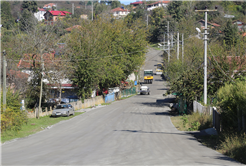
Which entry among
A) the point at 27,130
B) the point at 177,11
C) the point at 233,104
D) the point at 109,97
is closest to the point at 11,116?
the point at 27,130

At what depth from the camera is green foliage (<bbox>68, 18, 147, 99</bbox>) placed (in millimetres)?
42716

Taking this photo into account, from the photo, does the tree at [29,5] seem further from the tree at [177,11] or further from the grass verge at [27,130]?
the grass verge at [27,130]

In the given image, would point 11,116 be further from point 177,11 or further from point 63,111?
point 177,11

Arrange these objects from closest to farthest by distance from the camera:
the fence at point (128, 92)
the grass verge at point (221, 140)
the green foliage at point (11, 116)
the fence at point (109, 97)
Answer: the grass verge at point (221, 140) → the green foliage at point (11, 116) → the fence at point (109, 97) → the fence at point (128, 92)

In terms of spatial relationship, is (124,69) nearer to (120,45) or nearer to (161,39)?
(120,45)

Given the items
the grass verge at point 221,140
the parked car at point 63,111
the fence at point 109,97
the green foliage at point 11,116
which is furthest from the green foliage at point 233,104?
the fence at point 109,97

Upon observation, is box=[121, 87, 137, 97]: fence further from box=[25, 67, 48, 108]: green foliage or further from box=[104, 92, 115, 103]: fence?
box=[25, 67, 48, 108]: green foliage

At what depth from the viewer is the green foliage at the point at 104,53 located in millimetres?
42716

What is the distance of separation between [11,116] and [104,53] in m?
30.1

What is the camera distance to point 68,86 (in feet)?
165

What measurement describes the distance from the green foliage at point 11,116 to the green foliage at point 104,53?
746 inches

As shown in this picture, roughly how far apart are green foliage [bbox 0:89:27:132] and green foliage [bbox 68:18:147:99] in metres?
18.9

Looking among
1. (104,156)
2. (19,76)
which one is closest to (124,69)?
(19,76)

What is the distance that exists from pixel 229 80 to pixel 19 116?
19.1m
